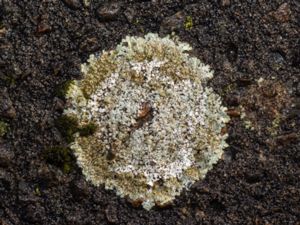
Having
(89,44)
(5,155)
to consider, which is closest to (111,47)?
(89,44)

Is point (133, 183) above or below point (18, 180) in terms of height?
above

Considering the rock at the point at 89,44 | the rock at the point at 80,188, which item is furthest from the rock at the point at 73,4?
the rock at the point at 80,188

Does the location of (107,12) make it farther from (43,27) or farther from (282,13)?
(282,13)

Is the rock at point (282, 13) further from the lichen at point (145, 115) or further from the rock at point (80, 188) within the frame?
the rock at point (80, 188)

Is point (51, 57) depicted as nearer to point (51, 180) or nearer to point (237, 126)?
point (51, 180)

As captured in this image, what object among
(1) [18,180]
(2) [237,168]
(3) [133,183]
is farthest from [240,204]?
(1) [18,180]

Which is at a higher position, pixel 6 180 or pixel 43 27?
pixel 43 27
